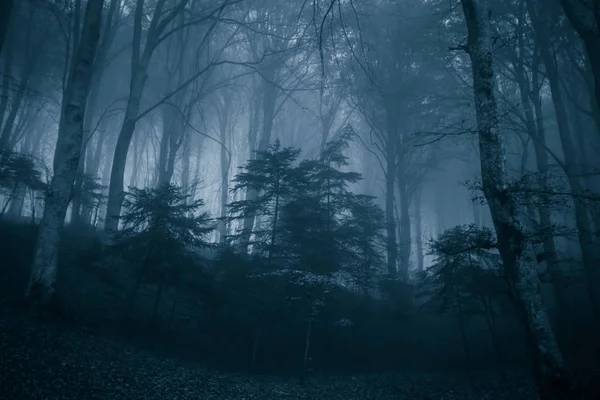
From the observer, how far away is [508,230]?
577cm

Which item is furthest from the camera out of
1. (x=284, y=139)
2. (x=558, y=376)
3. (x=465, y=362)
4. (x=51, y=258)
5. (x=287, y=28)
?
(x=284, y=139)

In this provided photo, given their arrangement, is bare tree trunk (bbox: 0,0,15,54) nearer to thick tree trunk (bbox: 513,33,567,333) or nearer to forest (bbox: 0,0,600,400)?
forest (bbox: 0,0,600,400)

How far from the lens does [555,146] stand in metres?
39.5

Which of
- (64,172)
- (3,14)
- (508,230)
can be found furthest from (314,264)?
(3,14)

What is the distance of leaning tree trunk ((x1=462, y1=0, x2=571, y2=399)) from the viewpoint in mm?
5203

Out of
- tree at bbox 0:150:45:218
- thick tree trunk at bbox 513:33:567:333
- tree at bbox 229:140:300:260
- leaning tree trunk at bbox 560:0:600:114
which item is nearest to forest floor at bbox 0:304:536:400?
thick tree trunk at bbox 513:33:567:333

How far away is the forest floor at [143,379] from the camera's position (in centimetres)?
606

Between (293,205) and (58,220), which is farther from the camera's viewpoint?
(293,205)

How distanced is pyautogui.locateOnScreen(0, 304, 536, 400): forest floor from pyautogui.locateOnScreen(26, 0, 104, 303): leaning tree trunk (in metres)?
0.87

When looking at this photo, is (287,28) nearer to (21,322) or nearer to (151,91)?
(151,91)

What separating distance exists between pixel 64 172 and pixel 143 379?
5.57 metres

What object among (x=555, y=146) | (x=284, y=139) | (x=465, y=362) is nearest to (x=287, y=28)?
(x=284, y=139)

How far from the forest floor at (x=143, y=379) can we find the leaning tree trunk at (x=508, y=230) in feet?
18.8

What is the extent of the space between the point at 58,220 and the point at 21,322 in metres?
2.56
